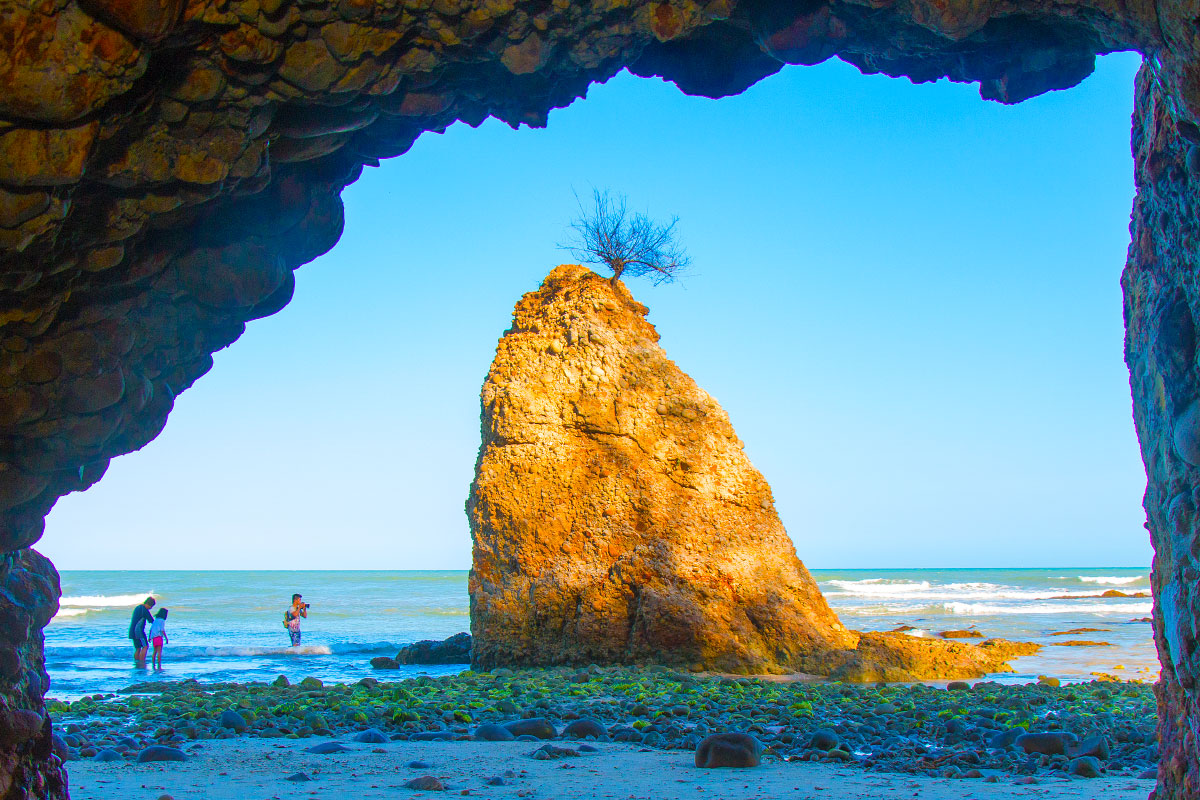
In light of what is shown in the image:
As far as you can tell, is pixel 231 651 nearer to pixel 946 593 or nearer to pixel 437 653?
pixel 437 653

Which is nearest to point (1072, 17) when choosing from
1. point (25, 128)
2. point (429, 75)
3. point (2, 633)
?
point (429, 75)

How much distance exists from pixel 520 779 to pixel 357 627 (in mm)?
24800

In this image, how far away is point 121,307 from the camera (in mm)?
3447

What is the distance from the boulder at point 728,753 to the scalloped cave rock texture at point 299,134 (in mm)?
2413

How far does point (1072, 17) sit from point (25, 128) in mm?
3600

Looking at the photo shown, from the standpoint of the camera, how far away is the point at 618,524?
35.6ft

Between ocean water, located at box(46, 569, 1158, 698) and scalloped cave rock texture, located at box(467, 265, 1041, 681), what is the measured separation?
2.92 m

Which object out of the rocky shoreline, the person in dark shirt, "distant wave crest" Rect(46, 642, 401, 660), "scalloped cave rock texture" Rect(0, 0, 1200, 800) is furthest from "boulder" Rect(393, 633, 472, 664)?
"scalloped cave rock texture" Rect(0, 0, 1200, 800)

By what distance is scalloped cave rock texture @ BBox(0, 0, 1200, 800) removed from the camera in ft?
8.64

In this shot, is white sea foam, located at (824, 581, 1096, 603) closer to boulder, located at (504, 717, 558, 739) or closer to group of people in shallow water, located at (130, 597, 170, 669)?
group of people in shallow water, located at (130, 597, 170, 669)

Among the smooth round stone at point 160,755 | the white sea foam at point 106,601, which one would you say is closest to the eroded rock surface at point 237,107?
the smooth round stone at point 160,755

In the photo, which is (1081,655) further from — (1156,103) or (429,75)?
(429,75)

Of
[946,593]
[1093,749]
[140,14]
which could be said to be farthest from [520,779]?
[946,593]

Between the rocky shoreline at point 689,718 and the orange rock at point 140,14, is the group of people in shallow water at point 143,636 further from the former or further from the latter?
the orange rock at point 140,14
